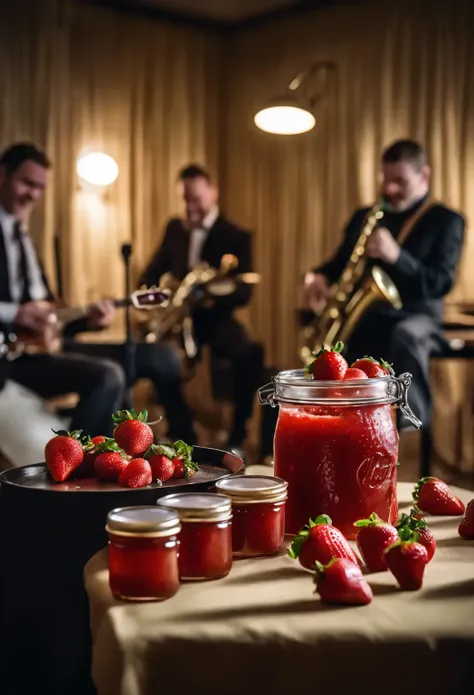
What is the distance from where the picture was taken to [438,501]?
1.29 metres

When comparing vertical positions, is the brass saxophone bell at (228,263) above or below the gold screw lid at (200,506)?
above

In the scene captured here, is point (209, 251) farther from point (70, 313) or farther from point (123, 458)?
point (123, 458)

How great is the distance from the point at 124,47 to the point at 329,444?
16.5ft

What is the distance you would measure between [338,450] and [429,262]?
2.78m

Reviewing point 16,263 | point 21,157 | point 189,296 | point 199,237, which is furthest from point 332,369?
point 199,237

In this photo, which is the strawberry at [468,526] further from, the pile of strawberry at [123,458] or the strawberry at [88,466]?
the strawberry at [88,466]

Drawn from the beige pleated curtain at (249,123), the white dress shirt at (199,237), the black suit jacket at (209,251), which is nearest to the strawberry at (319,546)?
the black suit jacket at (209,251)

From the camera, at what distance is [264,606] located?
0.89 metres

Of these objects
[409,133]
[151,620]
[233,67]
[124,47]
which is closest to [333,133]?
[409,133]

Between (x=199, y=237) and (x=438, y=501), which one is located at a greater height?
(x=199, y=237)

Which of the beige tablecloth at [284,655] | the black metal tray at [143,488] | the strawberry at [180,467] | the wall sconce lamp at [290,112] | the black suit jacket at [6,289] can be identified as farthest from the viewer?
the black suit jacket at [6,289]

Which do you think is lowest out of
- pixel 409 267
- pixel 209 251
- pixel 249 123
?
pixel 409 267

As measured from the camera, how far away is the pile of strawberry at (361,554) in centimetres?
88

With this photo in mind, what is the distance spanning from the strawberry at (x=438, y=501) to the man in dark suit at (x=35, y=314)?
236cm
